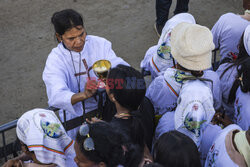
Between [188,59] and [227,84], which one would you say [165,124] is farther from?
[227,84]

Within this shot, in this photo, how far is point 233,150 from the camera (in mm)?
1852

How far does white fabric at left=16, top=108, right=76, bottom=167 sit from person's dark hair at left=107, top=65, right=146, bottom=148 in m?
0.49

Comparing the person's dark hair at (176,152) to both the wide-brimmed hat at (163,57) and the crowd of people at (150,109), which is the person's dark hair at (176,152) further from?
the wide-brimmed hat at (163,57)

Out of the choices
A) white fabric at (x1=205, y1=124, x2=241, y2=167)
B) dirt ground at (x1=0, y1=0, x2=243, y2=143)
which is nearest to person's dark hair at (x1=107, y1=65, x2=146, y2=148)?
white fabric at (x1=205, y1=124, x2=241, y2=167)

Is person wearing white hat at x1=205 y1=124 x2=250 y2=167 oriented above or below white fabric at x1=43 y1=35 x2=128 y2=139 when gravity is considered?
below

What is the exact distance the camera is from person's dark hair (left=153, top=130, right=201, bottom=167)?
6.06 ft

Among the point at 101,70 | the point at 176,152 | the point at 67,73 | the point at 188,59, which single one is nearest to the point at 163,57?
the point at 188,59

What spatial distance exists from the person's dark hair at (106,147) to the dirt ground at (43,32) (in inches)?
116

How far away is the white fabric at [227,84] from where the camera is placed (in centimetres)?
264

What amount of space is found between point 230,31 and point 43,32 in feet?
12.9

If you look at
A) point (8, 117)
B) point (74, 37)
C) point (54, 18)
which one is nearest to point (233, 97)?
point (74, 37)

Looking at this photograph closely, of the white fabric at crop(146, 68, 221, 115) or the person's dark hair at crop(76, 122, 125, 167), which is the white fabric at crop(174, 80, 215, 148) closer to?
the white fabric at crop(146, 68, 221, 115)

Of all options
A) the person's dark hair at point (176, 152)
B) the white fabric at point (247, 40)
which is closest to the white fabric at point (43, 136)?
the person's dark hair at point (176, 152)

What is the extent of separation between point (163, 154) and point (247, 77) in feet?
3.06
